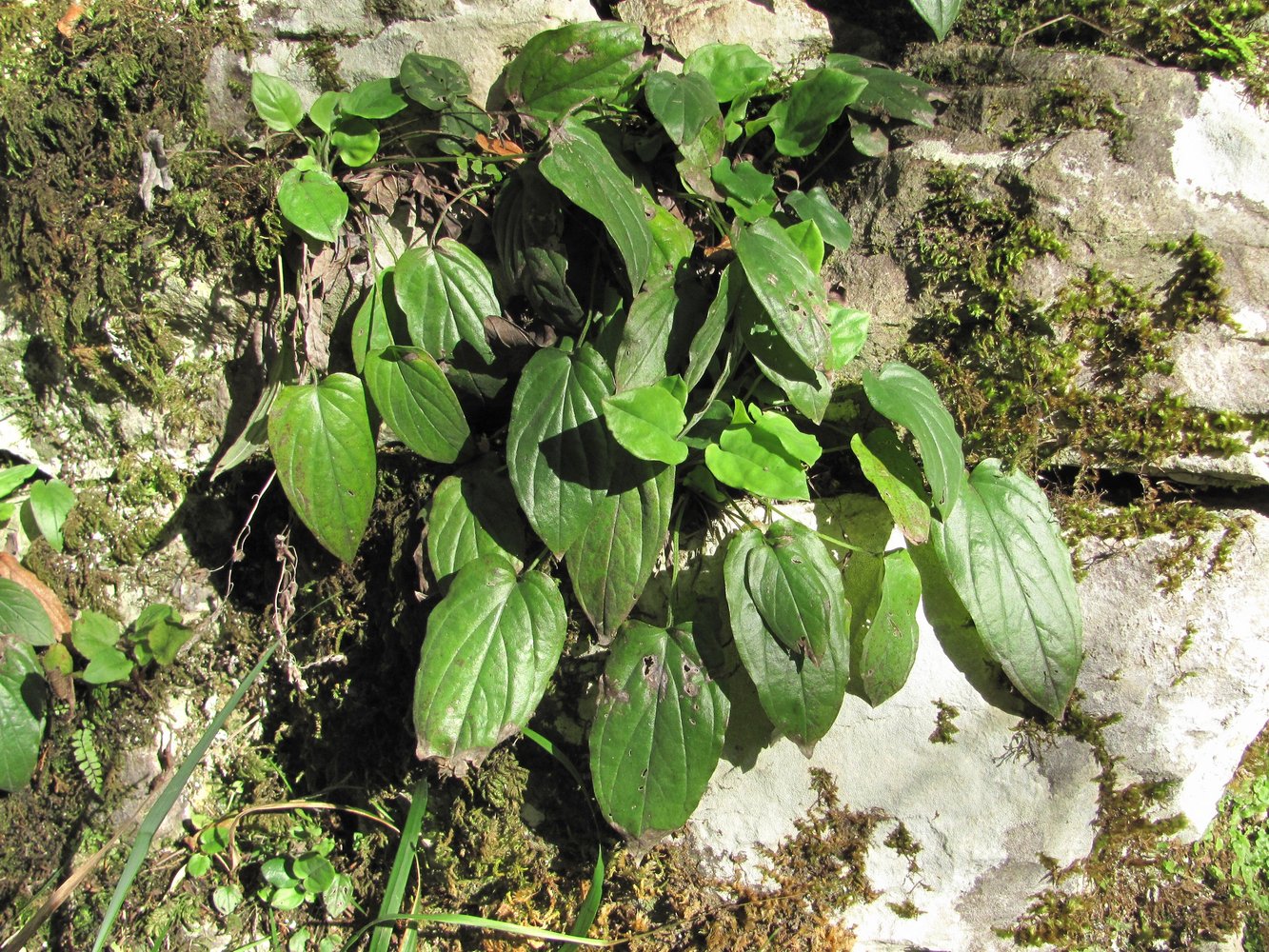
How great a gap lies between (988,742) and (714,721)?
0.59 m

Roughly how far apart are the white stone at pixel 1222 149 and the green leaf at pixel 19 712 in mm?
2790

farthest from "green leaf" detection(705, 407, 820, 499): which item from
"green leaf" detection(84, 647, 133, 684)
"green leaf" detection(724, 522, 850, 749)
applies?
"green leaf" detection(84, 647, 133, 684)

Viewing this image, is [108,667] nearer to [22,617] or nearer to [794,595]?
[22,617]

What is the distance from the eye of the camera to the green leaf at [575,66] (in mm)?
1711

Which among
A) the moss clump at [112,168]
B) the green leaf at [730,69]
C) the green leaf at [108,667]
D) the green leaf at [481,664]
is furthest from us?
the green leaf at [108,667]

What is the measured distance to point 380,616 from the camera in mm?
1905

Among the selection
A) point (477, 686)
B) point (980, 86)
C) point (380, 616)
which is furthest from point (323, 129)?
point (980, 86)

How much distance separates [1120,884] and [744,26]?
211 centimetres

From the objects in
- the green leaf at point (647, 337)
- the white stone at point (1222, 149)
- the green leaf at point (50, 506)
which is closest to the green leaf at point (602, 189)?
the green leaf at point (647, 337)

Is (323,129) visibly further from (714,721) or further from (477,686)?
(714,721)

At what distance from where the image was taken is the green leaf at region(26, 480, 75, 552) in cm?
205

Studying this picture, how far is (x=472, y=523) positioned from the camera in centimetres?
168

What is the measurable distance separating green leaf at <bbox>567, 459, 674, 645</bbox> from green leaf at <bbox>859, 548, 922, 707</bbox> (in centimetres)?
43

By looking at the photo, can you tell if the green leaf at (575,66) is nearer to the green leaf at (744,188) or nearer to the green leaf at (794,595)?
the green leaf at (744,188)
